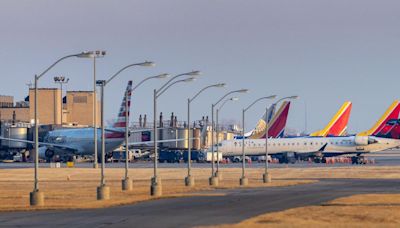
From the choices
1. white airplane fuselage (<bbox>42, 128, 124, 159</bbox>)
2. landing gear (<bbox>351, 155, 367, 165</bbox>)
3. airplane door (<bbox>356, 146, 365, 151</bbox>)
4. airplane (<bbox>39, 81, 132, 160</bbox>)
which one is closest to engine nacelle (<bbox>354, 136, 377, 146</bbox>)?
airplane door (<bbox>356, 146, 365, 151</bbox>)

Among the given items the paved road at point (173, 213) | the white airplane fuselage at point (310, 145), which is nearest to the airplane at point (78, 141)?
the white airplane fuselage at point (310, 145)

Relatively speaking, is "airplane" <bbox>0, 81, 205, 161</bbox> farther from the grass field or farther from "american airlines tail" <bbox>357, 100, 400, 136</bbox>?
"american airlines tail" <bbox>357, 100, 400, 136</bbox>

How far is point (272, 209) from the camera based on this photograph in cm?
4453

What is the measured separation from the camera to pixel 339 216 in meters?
39.5

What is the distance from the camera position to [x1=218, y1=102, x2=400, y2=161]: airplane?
139375mm

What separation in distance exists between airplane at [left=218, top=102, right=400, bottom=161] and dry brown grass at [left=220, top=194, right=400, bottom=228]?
296 ft

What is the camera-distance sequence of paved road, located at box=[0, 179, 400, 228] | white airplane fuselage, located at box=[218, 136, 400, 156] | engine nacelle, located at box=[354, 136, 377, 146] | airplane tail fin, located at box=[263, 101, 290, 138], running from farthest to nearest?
1. airplane tail fin, located at box=[263, 101, 290, 138]
2. white airplane fuselage, located at box=[218, 136, 400, 156]
3. engine nacelle, located at box=[354, 136, 377, 146]
4. paved road, located at box=[0, 179, 400, 228]

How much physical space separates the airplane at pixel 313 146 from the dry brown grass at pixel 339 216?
9032 centimetres

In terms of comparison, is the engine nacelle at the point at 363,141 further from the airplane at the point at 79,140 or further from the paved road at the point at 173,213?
the paved road at the point at 173,213

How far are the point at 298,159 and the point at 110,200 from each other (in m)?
100

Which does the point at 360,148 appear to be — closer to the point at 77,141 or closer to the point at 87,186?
the point at 77,141

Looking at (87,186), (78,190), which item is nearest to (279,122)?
(87,186)

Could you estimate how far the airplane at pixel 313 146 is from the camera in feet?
457

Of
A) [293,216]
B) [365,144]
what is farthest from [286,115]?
[293,216]
